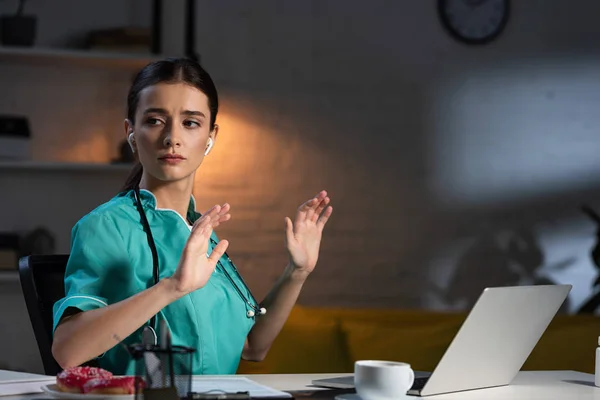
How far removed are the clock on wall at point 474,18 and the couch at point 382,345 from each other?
4.94 feet

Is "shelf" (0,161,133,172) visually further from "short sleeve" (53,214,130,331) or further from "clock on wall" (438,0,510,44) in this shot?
"short sleeve" (53,214,130,331)

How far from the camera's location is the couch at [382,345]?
11.0 ft

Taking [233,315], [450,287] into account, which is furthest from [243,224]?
[233,315]

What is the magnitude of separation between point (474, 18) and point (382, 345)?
182 cm

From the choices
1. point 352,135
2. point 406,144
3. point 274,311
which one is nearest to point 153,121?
point 274,311

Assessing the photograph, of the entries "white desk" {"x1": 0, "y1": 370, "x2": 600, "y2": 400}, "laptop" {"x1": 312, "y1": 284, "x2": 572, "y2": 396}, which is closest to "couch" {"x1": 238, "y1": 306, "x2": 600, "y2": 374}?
"white desk" {"x1": 0, "y1": 370, "x2": 600, "y2": 400}

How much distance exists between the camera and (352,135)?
14.5 ft

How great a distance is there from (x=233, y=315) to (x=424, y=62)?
2.71m

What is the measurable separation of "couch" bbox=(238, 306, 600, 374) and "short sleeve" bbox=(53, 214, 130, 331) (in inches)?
67.4

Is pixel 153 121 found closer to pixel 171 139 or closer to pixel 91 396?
pixel 171 139

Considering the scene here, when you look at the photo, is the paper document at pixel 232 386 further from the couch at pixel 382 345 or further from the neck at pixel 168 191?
the couch at pixel 382 345

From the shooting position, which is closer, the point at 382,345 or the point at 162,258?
the point at 162,258

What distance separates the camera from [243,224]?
4312 mm

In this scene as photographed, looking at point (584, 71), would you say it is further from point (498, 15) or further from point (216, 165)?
point (216, 165)
